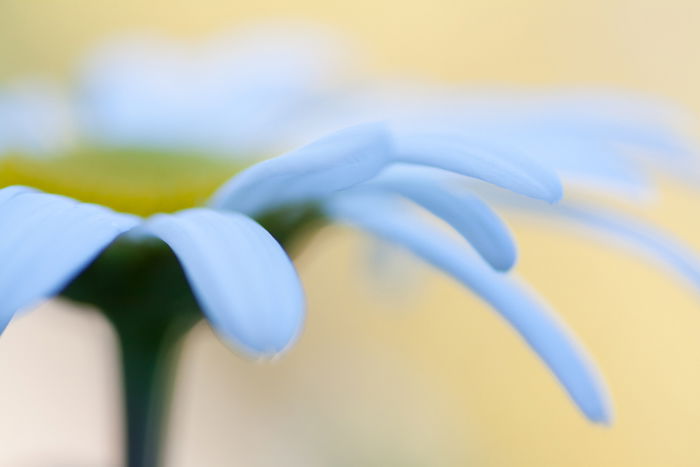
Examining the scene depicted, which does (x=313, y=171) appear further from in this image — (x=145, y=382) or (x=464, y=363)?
(x=464, y=363)

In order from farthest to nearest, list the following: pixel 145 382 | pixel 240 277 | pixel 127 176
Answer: pixel 127 176 < pixel 145 382 < pixel 240 277

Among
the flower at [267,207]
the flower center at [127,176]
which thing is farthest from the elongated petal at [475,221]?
the flower center at [127,176]

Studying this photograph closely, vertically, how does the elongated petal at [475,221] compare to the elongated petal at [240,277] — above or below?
above

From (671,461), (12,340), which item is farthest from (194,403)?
(671,461)

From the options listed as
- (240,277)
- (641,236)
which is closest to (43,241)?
(240,277)

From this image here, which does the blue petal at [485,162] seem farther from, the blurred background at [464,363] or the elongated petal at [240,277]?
the blurred background at [464,363]
